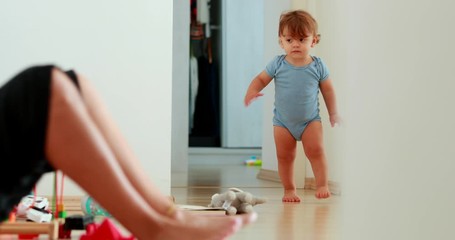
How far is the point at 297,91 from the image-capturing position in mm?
4047

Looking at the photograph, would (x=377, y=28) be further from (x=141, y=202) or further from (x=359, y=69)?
(x=141, y=202)

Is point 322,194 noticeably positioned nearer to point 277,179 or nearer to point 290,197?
point 290,197

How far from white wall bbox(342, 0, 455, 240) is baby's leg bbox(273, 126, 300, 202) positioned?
2.11 meters

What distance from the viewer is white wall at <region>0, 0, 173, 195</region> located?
3.43 metres

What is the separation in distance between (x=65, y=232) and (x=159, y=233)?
3.51 ft

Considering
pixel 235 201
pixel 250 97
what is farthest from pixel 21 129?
pixel 250 97

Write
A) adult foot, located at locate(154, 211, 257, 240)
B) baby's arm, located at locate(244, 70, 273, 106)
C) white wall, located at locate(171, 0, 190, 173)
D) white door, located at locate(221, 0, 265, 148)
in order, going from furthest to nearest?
white door, located at locate(221, 0, 265, 148) → white wall, located at locate(171, 0, 190, 173) → baby's arm, located at locate(244, 70, 273, 106) → adult foot, located at locate(154, 211, 257, 240)

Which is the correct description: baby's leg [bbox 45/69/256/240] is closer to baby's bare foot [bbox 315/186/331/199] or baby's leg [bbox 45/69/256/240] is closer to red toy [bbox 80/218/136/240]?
red toy [bbox 80/218/136/240]

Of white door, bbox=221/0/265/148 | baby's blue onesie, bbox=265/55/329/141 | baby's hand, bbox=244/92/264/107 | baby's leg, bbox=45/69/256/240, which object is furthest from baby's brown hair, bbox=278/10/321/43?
white door, bbox=221/0/265/148

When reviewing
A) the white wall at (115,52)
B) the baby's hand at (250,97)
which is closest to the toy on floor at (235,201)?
the white wall at (115,52)

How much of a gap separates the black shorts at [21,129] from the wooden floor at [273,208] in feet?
4.26

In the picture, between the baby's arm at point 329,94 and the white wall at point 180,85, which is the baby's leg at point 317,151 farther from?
the white wall at point 180,85

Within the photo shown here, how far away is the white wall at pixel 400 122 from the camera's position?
72.0 inches

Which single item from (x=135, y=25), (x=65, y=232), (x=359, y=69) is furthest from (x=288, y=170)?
(x=359, y=69)
